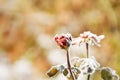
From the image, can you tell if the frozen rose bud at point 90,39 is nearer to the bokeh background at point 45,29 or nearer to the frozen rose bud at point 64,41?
the frozen rose bud at point 64,41

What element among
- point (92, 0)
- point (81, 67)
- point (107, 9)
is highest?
point (92, 0)

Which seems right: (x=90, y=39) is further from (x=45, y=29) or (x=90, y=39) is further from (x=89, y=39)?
(x=45, y=29)

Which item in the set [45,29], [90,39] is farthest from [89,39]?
[45,29]

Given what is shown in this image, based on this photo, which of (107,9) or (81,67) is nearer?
(81,67)

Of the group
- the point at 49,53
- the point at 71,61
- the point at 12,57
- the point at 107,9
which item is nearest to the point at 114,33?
the point at 107,9

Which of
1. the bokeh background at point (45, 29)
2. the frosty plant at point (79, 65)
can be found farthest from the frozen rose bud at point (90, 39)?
the bokeh background at point (45, 29)

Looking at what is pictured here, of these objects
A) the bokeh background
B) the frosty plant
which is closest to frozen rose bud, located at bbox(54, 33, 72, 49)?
the frosty plant

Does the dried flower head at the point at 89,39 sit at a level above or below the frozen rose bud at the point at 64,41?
above

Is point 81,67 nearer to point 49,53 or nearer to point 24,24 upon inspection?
point 49,53
